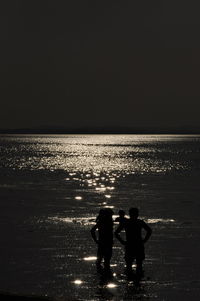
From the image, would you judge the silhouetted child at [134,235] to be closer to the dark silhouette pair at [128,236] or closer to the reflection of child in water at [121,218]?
the dark silhouette pair at [128,236]

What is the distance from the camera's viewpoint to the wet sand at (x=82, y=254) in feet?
46.5

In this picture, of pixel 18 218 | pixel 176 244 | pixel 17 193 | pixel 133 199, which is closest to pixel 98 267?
pixel 176 244

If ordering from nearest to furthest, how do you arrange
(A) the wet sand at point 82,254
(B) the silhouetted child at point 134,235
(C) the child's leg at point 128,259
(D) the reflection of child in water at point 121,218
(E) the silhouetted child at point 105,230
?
1. (A) the wet sand at point 82,254
2. (B) the silhouetted child at point 134,235
3. (C) the child's leg at point 128,259
4. (D) the reflection of child in water at point 121,218
5. (E) the silhouetted child at point 105,230

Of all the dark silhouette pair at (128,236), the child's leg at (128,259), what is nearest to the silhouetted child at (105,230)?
the dark silhouette pair at (128,236)

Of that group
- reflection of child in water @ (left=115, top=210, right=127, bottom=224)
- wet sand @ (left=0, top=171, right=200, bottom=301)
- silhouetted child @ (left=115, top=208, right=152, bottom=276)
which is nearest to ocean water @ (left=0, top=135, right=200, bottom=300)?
wet sand @ (left=0, top=171, right=200, bottom=301)

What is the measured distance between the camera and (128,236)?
14.8m

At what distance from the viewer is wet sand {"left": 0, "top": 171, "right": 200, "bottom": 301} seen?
14.2 meters

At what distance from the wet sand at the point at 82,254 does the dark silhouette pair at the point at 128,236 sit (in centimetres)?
44

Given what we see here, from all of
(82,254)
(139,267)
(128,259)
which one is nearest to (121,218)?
(128,259)

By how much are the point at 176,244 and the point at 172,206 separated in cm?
1424

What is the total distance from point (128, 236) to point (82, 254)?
4.08m

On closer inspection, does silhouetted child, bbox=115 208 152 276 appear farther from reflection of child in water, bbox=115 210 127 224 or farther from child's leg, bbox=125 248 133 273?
reflection of child in water, bbox=115 210 127 224

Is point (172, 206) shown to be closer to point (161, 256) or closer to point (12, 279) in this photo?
point (161, 256)

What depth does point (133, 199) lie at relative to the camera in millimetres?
39219
